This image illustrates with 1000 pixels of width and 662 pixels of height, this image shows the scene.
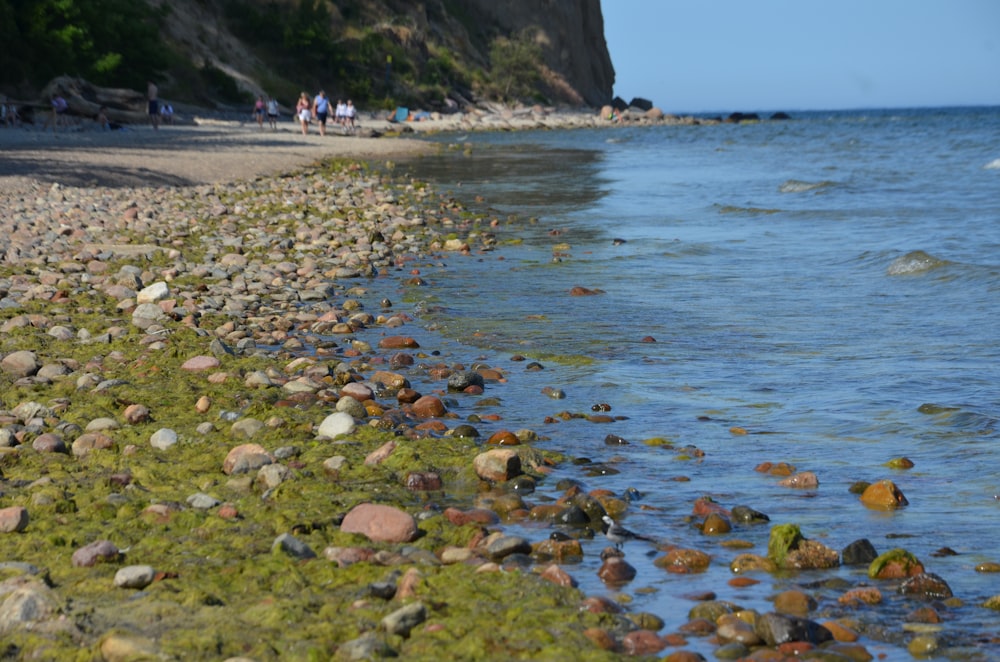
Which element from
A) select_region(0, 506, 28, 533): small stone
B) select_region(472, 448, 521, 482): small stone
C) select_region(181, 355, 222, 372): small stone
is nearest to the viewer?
select_region(0, 506, 28, 533): small stone

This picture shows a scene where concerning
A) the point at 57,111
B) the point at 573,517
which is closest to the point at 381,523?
the point at 573,517

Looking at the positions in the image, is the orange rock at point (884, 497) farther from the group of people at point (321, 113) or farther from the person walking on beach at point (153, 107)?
the group of people at point (321, 113)

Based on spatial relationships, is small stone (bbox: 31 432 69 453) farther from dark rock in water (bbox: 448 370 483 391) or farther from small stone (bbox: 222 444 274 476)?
dark rock in water (bbox: 448 370 483 391)

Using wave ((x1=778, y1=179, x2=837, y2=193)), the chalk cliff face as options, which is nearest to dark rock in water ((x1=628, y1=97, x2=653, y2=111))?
the chalk cliff face

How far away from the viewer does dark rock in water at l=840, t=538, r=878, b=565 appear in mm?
3746

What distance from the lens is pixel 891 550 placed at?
12.2 feet

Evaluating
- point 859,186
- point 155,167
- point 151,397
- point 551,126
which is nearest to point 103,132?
point 155,167

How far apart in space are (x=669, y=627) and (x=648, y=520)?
936mm

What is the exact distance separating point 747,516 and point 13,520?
2697 mm

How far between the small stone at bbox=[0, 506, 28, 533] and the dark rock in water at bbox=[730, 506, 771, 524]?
262 centimetres

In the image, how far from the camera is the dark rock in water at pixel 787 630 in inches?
123

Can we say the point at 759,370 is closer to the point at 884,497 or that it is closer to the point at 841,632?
the point at 884,497

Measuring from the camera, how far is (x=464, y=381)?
615 cm

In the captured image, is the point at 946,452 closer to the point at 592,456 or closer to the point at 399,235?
the point at 592,456
